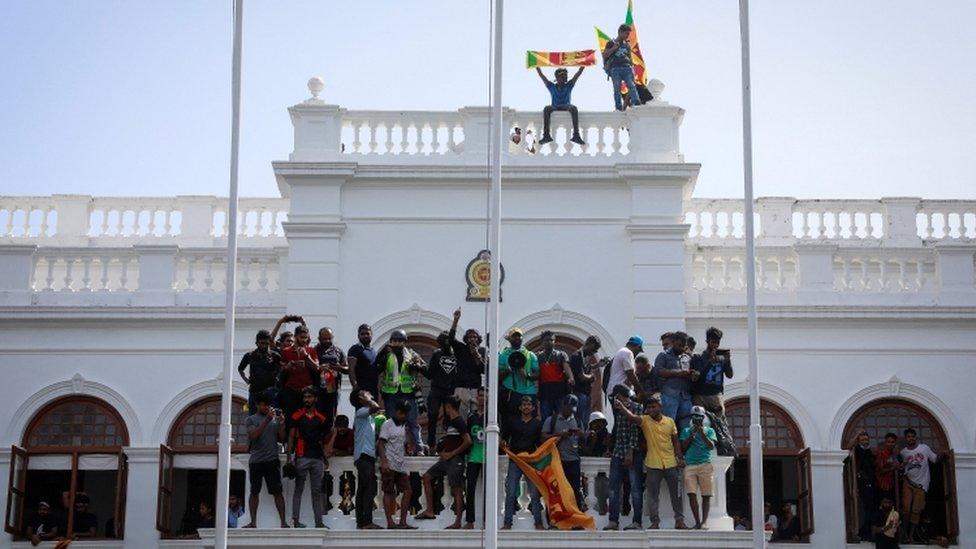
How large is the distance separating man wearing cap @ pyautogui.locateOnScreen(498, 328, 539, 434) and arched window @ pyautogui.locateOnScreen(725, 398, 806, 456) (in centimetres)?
685

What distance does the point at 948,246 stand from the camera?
3222 cm

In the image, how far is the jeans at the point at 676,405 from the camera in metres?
25.4

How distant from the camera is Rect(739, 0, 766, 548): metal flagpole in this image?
23.5 m

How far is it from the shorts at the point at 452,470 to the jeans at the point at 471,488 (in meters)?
0.10

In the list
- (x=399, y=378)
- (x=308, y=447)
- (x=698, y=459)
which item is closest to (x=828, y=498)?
(x=698, y=459)

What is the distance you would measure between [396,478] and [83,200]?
10.7 m

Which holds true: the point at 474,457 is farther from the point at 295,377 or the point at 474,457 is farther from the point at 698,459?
the point at 698,459

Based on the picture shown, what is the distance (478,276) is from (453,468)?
22.3ft

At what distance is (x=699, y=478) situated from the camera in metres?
24.9

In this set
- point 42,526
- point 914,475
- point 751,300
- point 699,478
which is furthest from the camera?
point 42,526

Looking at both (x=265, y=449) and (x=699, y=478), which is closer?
(x=265, y=449)

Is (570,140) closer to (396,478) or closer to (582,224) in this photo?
(582,224)

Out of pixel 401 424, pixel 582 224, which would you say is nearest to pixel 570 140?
pixel 582 224

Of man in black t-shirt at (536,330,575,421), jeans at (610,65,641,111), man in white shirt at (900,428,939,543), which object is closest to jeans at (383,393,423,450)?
man in black t-shirt at (536,330,575,421)
